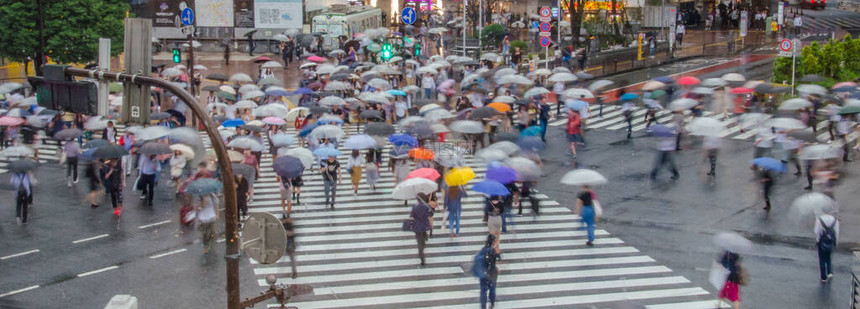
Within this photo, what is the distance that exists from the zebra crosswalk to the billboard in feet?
102

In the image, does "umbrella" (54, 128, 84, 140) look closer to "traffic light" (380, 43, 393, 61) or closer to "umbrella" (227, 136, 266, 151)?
"umbrella" (227, 136, 266, 151)

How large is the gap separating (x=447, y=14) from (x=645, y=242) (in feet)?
190

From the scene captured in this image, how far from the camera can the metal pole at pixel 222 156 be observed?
9508mm

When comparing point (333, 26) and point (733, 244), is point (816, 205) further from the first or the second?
point (333, 26)

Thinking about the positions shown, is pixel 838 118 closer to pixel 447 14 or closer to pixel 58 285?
pixel 58 285

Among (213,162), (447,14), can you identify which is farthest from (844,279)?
(447,14)

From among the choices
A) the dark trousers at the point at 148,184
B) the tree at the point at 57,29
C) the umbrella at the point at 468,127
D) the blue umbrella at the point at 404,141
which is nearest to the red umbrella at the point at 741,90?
the umbrella at the point at 468,127

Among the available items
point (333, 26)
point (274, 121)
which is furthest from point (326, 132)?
point (333, 26)

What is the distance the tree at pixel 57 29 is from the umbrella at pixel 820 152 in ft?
90.4

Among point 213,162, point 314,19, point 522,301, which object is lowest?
point 522,301

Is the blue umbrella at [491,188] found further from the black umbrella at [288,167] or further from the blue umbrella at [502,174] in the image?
the black umbrella at [288,167]

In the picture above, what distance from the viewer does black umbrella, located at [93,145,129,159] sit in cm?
2075

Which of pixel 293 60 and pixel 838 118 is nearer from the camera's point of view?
pixel 838 118

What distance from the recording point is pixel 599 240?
19125 millimetres
